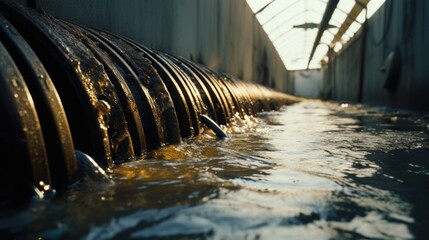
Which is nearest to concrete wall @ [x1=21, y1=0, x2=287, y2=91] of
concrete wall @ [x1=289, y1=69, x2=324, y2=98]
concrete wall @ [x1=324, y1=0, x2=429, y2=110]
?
concrete wall @ [x1=324, y1=0, x2=429, y2=110]

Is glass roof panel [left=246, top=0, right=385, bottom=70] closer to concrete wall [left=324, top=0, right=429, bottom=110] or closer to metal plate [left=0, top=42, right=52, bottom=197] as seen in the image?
concrete wall [left=324, top=0, right=429, bottom=110]

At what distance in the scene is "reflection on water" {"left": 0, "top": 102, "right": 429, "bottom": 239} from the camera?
0.99 m

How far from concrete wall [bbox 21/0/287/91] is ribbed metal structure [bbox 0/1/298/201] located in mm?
660

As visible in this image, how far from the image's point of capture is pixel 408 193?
137 centimetres

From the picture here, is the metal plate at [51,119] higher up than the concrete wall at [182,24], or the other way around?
the concrete wall at [182,24]

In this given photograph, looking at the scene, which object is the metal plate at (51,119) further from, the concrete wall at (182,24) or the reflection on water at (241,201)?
the concrete wall at (182,24)

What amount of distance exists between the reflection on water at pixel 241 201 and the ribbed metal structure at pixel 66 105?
13cm

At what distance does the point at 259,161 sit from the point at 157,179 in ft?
2.08

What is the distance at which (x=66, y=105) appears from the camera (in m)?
1.82

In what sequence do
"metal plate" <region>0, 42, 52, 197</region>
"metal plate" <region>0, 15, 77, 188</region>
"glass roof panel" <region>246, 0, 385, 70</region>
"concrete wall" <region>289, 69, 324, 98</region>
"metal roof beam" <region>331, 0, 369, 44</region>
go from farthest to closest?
1. "concrete wall" <region>289, 69, 324, 98</region>
2. "glass roof panel" <region>246, 0, 385, 70</region>
3. "metal roof beam" <region>331, 0, 369, 44</region>
4. "metal plate" <region>0, 15, 77, 188</region>
5. "metal plate" <region>0, 42, 52, 197</region>

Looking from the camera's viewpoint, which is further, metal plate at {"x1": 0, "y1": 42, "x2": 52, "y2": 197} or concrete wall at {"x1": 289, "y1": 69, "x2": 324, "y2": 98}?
concrete wall at {"x1": 289, "y1": 69, "x2": 324, "y2": 98}

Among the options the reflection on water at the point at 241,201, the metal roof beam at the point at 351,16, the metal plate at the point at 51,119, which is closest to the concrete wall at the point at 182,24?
the metal plate at the point at 51,119

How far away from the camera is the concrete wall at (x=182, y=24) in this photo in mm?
3441

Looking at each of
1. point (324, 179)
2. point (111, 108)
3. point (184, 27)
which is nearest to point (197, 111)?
point (111, 108)
